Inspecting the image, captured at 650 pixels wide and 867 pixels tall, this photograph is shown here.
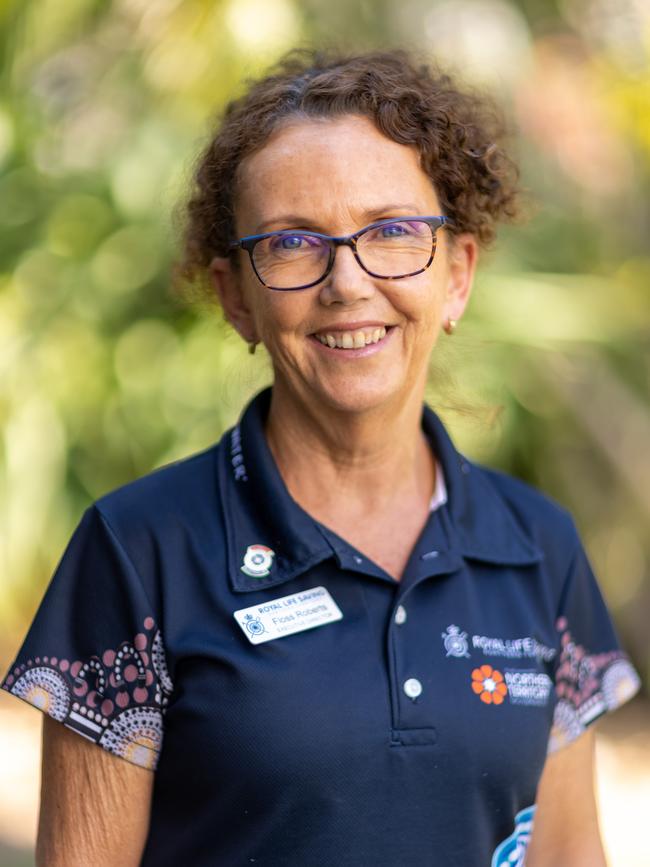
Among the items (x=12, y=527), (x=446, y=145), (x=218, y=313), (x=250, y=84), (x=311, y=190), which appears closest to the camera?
(x=311, y=190)

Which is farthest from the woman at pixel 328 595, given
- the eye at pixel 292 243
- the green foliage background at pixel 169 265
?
the green foliage background at pixel 169 265

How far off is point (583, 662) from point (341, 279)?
851mm

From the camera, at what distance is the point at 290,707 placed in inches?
64.7

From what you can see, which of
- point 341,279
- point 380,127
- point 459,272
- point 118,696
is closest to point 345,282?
point 341,279

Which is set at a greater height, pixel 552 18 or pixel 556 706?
pixel 552 18

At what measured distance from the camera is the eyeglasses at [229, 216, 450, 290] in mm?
1774

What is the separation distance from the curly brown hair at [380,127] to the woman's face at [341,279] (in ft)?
0.10

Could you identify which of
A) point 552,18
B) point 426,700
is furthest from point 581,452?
point 426,700

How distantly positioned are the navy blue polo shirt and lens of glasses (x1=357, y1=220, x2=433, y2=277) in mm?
377

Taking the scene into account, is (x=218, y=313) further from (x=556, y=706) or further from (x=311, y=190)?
(x=556, y=706)

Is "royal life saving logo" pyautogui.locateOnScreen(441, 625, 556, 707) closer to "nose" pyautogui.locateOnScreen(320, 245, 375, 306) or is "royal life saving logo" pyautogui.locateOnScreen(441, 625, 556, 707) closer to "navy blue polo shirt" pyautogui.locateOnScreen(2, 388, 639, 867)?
"navy blue polo shirt" pyautogui.locateOnScreen(2, 388, 639, 867)

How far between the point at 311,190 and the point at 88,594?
2.36 ft

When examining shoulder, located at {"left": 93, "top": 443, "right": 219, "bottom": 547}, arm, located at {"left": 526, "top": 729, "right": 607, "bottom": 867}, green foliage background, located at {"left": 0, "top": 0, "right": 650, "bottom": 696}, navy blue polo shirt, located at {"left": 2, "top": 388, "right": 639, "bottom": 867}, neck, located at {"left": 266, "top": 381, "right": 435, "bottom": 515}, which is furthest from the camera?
green foliage background, located at {"left": 0, "top": 0, "right": 650, "bottom": 696}

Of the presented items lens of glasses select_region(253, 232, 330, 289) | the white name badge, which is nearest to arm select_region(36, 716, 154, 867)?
the white name badge
